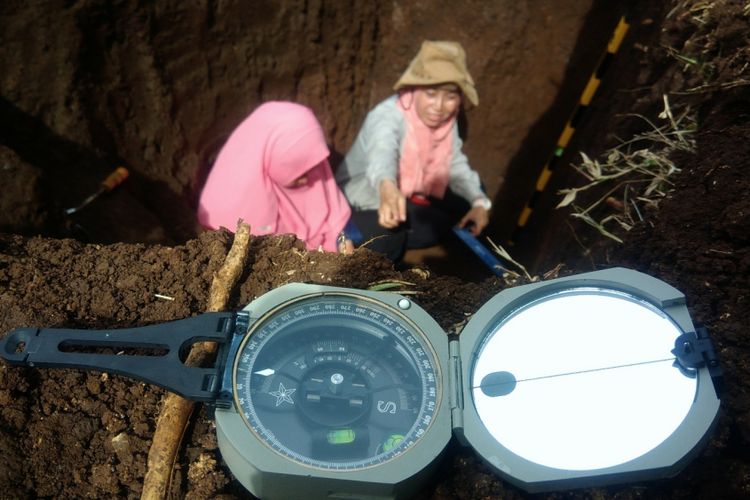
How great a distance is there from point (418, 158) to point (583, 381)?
2.28 m

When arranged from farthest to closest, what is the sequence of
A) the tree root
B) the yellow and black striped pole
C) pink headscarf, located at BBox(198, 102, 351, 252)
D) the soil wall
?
the yellow and black striped pole, pink headscarf, located at BBox(198, 102, 351, 252), the soil wall, the tree root

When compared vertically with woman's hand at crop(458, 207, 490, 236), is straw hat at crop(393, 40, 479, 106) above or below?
above

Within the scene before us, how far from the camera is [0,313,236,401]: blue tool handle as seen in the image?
132cm

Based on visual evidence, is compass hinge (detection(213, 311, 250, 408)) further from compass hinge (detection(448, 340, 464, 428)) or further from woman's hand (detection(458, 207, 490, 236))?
woman's hand (detection(458, 207, 490, 236))

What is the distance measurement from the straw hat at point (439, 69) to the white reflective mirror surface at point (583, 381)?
6.56ft

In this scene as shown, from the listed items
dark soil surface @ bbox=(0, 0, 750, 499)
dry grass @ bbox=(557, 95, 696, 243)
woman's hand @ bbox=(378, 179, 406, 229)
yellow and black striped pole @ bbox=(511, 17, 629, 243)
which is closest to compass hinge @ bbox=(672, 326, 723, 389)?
dark soil surface @ bbox=(0, 0, 750, 499)

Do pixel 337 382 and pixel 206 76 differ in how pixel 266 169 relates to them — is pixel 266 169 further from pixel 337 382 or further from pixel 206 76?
pixel 337 382

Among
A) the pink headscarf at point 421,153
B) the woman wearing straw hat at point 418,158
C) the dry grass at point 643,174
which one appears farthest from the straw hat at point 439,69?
the dry grass at point 643,174

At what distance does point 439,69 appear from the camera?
325cm

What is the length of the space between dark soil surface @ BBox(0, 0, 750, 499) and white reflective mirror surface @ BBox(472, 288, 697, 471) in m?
0.17

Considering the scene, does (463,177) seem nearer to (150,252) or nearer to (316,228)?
(316,228)

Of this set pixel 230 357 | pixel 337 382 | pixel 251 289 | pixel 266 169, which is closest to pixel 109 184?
pixel 266 169

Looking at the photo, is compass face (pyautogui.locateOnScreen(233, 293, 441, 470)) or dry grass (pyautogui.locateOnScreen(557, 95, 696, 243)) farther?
dry grass (pyautogui.locateOnScreen(557, 95, 696, 243))

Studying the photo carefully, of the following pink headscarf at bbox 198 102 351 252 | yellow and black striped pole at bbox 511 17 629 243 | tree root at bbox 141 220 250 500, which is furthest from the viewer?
yellow and black striped pole at bbox 511 17 629 243
